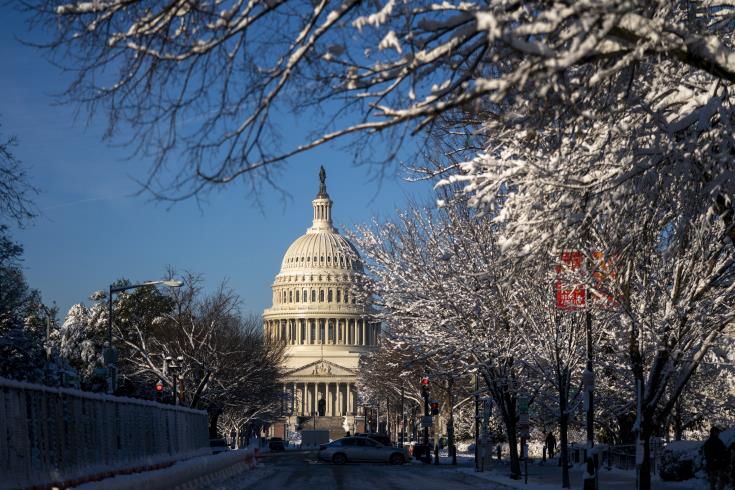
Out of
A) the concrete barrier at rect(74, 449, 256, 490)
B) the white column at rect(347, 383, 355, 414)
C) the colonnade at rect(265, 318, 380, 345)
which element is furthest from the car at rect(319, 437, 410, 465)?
the colonnade at rect(265, 318, 380, 345)

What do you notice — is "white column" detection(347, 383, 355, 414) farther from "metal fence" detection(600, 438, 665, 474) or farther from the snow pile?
the snow pile

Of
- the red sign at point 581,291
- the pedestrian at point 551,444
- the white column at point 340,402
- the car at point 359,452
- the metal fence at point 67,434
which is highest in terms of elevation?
the red sign at point 581,291

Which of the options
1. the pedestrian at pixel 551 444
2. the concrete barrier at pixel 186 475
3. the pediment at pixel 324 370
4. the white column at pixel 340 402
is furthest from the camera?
the white column at pixel 340 402

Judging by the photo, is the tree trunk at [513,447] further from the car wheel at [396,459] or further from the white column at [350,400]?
the white column at [350,400]

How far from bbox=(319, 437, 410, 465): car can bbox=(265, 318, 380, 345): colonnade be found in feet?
429

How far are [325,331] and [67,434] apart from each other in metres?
A: 173

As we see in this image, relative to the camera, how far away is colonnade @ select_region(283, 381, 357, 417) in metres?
184

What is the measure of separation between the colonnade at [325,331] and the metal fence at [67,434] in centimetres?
16119

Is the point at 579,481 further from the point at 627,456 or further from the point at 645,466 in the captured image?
the point at 645,466

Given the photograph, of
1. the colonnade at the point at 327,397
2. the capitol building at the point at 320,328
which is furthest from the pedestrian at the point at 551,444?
the colonnade at the point at 327,397

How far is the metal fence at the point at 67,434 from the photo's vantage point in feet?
44.1

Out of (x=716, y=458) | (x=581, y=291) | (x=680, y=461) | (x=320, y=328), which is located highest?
(x=581, y=291)

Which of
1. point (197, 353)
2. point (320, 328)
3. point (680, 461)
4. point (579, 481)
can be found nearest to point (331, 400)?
point (320, 328)

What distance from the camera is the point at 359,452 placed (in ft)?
181
